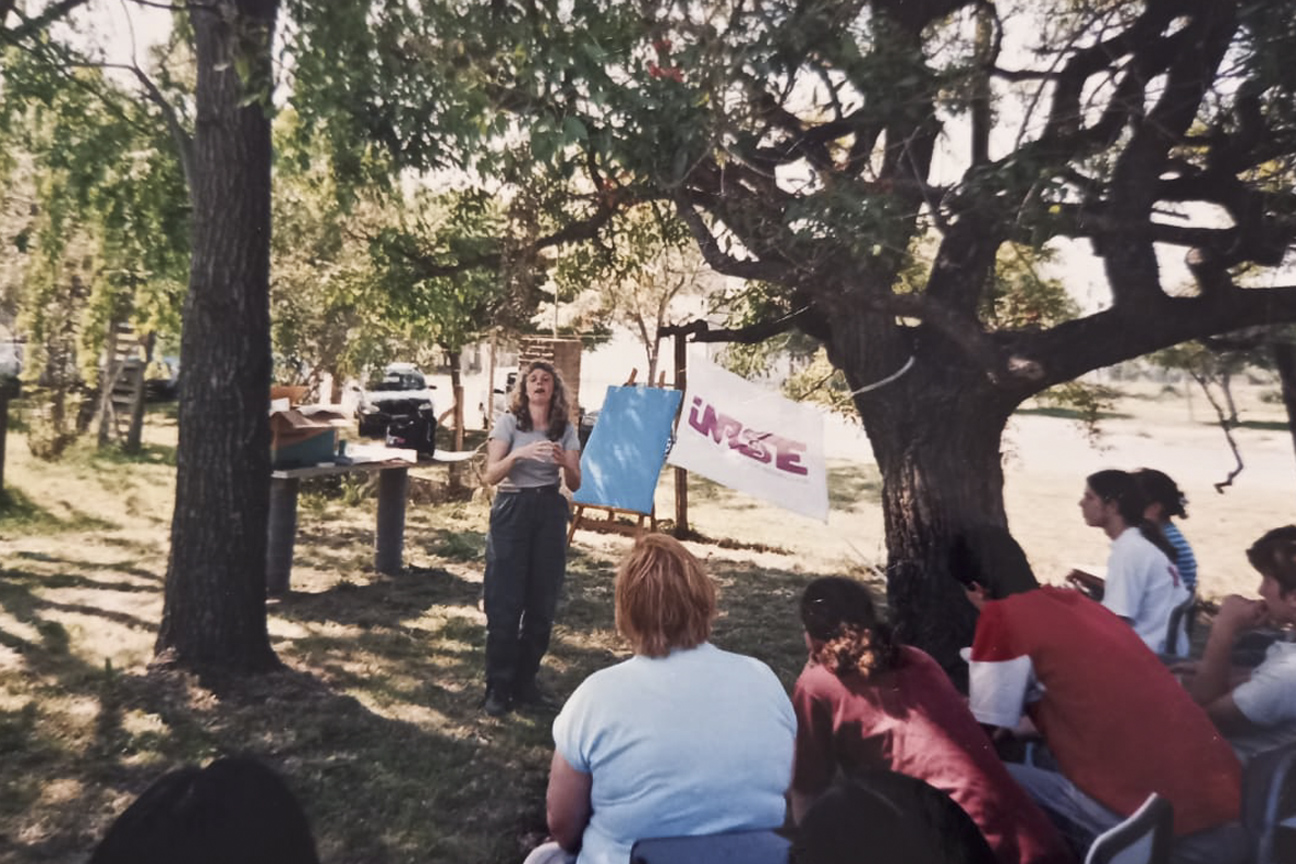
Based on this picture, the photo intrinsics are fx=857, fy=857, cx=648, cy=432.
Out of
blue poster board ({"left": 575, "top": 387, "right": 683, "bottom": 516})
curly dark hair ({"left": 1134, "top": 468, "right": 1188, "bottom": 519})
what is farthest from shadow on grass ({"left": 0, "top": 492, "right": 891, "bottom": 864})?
curly dark hair ({"left": 1134, "top": 468, "right": 1188, "bottom": 519})

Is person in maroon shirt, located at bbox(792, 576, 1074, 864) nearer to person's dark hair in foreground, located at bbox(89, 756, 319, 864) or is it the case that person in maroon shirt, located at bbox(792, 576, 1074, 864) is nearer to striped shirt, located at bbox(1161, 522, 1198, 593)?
striped shirt, located at bbox(1161, 522, 1198, 593)

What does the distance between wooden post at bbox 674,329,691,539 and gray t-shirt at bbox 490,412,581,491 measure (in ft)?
1.23

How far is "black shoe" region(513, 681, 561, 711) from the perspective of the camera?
285 centimetres

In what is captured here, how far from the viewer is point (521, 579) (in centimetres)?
288

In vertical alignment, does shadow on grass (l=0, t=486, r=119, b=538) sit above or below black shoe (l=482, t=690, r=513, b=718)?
above

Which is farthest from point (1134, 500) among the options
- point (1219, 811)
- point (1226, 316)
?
point (1219, 811)

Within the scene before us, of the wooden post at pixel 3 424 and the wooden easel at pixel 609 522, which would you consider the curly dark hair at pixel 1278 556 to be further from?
the wooden post at pixel 3 424

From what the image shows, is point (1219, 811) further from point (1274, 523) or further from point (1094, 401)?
point (1094, 401)

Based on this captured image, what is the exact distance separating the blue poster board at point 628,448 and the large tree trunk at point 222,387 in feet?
3.77

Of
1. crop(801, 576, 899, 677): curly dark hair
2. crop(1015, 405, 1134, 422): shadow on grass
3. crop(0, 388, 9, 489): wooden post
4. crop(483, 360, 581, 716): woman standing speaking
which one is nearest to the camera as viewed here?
crop(801, 576, 899, 677): curly dark hair

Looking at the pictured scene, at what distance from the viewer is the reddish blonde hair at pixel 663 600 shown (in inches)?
63.2

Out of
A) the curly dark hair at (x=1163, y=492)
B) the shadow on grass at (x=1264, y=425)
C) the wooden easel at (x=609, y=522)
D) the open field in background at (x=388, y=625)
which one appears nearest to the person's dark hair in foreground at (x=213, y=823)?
the open field in background at (x=388, y=625)

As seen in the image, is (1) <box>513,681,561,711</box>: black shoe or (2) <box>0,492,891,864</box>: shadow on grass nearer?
(2) <box>0,492,891,864</box>: shadow on grass

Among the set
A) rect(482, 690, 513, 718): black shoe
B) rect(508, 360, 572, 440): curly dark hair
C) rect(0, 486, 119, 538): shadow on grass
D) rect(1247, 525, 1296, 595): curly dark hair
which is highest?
rect(508, 360, 572, 440): curly dark hair
